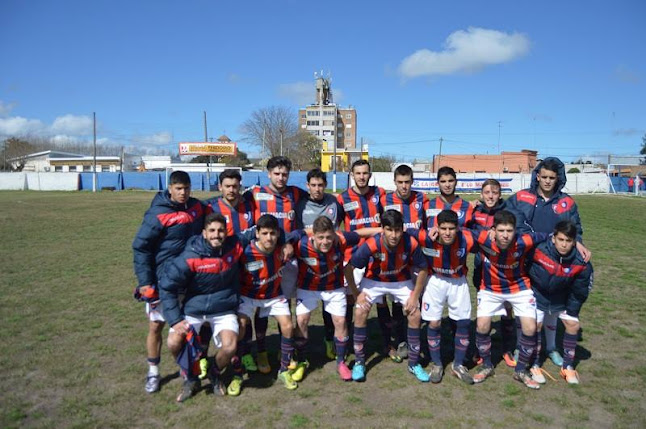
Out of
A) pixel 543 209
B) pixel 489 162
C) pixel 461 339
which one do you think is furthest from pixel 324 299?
pixel 489 162

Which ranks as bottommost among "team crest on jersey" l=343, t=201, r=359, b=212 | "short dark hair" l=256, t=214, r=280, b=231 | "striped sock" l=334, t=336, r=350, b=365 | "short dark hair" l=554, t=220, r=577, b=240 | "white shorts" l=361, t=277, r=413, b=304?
"striped sock" l=334, t=336, r=350, b=365

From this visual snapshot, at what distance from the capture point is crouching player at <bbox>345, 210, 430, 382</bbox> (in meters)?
4.60

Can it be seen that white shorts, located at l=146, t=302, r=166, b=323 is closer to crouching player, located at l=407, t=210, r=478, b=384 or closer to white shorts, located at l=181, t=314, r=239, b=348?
white shorts, located at l=181, t=314, r=239, b=348

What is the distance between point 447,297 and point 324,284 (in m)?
1.31

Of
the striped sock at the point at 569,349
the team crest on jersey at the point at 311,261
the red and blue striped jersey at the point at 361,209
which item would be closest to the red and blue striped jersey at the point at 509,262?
the striped sock at the point at 569,349

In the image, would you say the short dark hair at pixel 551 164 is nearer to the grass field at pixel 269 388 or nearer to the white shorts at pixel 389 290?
the white shorts at pixel 389 290

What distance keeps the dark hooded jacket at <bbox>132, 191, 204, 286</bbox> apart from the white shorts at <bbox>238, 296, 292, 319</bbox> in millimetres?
850

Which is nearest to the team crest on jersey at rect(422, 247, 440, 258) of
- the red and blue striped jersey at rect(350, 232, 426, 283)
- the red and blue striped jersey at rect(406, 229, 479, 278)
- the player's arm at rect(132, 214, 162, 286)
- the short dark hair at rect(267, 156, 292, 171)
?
the red and blue striped jersey at rect(406, 229, 479, 278)

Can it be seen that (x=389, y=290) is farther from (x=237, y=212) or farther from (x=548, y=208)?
(x=548, y=208)

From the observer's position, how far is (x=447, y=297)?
15.5 ft

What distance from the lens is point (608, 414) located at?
3836mm

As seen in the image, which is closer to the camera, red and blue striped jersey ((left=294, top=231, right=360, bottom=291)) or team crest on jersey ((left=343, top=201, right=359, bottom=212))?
red and blue striped jersey ((left=294, top=231, right=360, bottom=291))

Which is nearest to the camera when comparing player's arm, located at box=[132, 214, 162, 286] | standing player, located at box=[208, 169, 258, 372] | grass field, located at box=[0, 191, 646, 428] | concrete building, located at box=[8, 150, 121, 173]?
grass field, located at box=[0, 191, 646, 428]

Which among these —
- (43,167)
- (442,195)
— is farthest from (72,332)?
(43,167)
